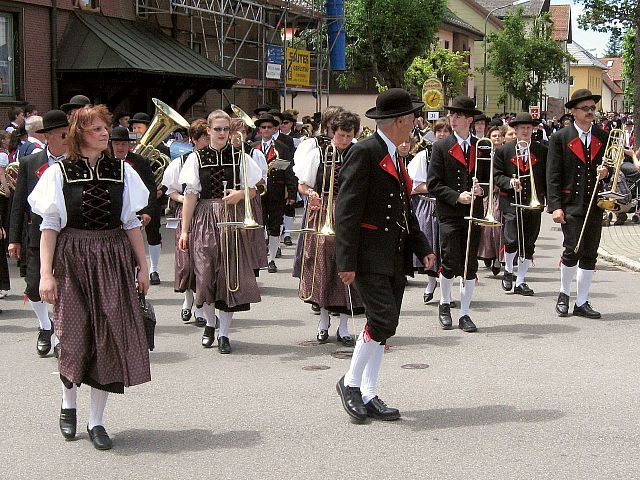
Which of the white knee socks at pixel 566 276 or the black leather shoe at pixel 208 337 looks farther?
the white knee socks at pixel 566 276

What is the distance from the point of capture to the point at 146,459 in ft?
18.2

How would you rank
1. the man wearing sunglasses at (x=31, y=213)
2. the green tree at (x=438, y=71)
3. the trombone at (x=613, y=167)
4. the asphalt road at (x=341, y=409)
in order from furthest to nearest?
the green tree at (x=438, y=71)
the trombone at (x=613, y=167)
the man wearing sunglasses at (x=31, y=213)
the asphalt road at (x=341, y=409)

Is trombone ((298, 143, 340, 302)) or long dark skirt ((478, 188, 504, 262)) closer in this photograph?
trombone ((298, 143, 340, 302))

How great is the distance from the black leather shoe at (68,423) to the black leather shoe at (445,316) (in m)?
4.24

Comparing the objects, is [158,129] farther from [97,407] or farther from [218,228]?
[97,407]

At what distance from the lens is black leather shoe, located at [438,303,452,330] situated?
30.6ft

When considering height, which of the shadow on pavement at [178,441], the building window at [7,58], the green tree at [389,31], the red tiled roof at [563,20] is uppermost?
the red tiled roof at [563,20]

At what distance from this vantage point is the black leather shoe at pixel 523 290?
11344 millimetres

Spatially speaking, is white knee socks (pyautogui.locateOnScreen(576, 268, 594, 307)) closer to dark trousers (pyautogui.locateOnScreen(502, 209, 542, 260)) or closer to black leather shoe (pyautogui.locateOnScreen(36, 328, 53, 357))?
dark trousers (pyautogui.locateOnScreen(502, 209, 542, 260))

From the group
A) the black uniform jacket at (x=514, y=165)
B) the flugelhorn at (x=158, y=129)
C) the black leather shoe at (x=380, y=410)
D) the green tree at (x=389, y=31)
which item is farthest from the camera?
the green tree at (x=389, y=31)

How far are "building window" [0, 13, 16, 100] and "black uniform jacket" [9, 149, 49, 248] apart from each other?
12688 millimetres

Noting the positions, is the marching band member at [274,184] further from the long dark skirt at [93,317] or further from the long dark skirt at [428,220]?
the long dark skirt at [93,317]

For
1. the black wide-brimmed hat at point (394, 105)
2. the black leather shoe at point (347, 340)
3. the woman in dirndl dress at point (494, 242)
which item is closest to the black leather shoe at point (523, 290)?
the woman in dirndl dress at point (494, 242)

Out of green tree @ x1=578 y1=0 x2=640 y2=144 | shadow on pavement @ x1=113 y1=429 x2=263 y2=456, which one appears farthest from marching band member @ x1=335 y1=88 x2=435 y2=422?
green tree @ x1=578 y1=0 x2=640 y2=144
